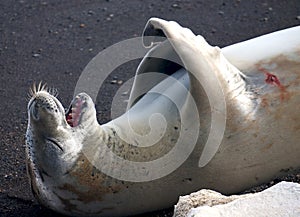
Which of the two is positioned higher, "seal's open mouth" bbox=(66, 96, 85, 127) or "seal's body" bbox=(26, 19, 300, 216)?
"seal's open mouth" bbox=(66, 96, 85, 127)

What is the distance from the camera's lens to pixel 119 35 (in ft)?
12.4

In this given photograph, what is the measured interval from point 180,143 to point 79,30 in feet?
5.85

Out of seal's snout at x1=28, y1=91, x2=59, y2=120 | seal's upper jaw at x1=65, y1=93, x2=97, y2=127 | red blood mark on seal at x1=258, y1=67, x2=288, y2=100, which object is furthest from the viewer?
red blood mark on seal at x1=258, y1=67, x2=288, y2=100

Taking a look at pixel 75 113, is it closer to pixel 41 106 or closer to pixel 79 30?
pixel 41 106

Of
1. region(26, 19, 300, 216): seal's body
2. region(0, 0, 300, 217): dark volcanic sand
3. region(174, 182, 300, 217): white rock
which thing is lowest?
region(174, 182, 300, 217): white rock

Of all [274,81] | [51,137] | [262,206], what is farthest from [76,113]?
[262,206]

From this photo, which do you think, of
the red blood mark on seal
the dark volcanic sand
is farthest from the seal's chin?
the dark volcanic sand

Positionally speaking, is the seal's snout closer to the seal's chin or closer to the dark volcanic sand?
the seal's chin

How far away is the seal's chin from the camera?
2.14 meters

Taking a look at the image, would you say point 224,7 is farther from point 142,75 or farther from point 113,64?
point 142,75

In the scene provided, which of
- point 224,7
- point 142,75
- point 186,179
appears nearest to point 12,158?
point 142,75

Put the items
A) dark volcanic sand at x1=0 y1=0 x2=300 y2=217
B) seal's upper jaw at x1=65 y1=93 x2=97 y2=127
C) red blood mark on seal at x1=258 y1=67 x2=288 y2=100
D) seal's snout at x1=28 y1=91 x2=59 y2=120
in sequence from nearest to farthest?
seal's snout at x1=28 y1=91 x2=59 y2=120 < seal's upper jaw at x1=65 y1=93 x2=97 y2=127 < red blood mark on seal at x1=258 y1=67 x2=288 y2=100 < dark volcanic sand at x1=0 y1=0 x2=300 y2=217

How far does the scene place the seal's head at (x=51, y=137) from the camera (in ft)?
6.70

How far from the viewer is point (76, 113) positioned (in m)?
2.16
